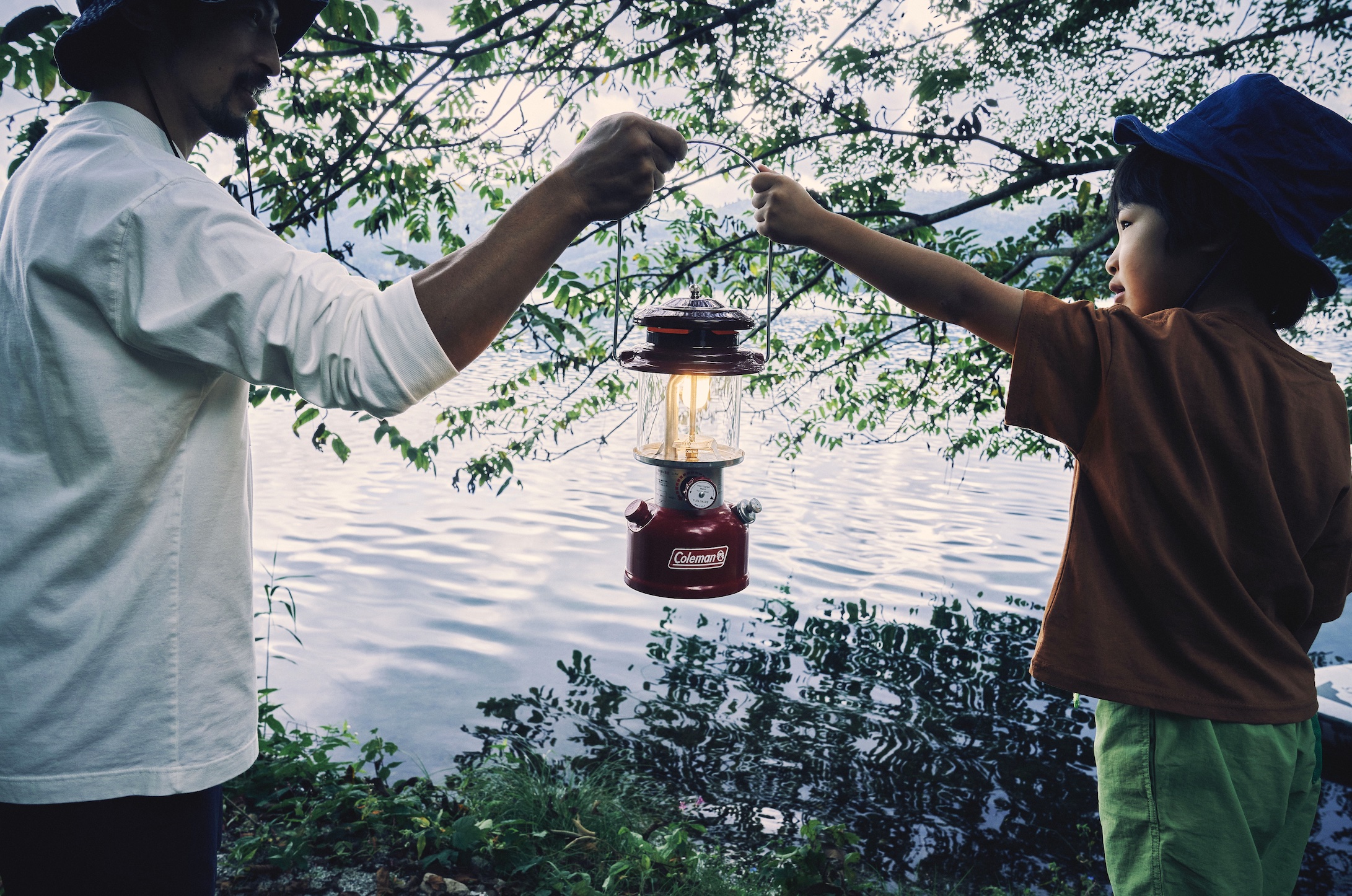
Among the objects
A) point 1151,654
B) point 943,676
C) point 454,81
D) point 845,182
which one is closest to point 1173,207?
point 1151,654

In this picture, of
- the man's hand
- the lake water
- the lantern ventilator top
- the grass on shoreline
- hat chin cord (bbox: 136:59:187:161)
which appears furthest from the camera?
the lake water

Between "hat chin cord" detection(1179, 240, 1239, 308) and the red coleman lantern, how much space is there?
0.87m

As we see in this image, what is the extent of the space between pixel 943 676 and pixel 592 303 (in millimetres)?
4862

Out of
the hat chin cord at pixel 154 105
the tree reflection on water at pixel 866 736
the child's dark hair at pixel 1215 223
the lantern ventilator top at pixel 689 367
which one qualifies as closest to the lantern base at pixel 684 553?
the lantern ventilator top at pixel 689 367

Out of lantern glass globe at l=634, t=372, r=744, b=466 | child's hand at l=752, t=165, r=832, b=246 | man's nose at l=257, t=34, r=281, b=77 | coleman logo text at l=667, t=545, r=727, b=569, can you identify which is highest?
man's nose at l=257, t=34, r=281, b=77

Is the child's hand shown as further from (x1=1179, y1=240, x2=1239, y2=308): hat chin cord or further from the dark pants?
the dark pants

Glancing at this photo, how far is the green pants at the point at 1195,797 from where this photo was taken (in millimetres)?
1497

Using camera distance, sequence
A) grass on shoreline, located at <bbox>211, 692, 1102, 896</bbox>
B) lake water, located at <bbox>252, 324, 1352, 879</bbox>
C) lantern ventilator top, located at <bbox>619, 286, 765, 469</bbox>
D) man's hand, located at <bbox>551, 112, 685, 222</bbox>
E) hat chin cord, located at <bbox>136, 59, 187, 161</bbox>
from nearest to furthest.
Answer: man's hand, located at <bbox>551, 112, 685, 222</bbox>, hat chin cord, located at <bbox>136, 59, 187, 161</bbox>, lantern ventilator top, located at <bbox>619, 286, 765, 469</bbox>, grass on shoreline, located at <bbox>211, 692, 1102, 896</bbox>, lake water, located at <bbox>252, 324, 1352, 879</bbox>

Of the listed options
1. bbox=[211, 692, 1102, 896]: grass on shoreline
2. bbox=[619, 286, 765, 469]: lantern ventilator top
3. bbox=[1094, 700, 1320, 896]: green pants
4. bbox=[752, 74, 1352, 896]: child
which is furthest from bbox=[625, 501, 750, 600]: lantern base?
bbox=[211, 692, 1102, 896]: grass on shoreline

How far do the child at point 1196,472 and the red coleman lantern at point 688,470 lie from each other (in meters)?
0.33

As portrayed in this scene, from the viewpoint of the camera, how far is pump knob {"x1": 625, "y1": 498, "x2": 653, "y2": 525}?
2.15 m

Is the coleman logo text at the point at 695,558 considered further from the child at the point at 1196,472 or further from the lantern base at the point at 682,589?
the child at the point at 1196,472

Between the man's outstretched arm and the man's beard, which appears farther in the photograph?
the man's beard

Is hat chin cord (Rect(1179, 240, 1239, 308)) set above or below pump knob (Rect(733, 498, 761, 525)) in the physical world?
above
